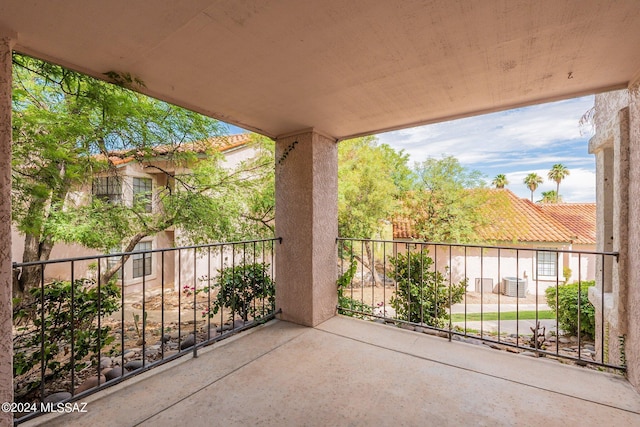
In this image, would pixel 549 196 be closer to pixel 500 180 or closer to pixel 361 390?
pixel 500 180

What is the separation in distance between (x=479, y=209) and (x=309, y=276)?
7.95 metres

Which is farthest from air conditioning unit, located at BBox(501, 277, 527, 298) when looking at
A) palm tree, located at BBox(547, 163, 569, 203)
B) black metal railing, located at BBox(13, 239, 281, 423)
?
palm tree, located at BBox(547, 163, 569, 203)

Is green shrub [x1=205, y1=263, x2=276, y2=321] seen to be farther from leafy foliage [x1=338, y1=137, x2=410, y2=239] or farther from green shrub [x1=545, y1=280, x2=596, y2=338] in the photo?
green shrub [x1=545, y1=280, x2=596, y2=338]

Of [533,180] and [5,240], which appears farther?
[533,180]

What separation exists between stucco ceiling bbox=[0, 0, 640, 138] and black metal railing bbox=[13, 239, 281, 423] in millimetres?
1312

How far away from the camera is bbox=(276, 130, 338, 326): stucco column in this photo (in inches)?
127

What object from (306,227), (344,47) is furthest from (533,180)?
(344,47)

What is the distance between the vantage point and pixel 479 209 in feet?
29.7

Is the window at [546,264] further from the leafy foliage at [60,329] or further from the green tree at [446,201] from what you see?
the leafy foliage at [60,329]

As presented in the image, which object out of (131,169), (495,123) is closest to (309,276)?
(131,169)

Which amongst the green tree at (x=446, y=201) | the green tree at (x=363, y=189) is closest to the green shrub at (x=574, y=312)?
→ the green tree at (x=446, y=201)

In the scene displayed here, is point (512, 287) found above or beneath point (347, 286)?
beneath

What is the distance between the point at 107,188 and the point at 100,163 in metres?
1.44

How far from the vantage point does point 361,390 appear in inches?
80.6
